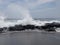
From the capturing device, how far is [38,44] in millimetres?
11672

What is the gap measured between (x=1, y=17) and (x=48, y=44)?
15.2 metres

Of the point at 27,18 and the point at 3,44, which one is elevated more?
the point at 27,18

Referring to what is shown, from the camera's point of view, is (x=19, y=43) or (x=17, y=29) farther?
(x=17, y=29)

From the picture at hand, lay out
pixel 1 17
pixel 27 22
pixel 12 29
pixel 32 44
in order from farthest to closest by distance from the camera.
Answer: pixel 1 17 < pixel 27 22 < pixel 12 29 < pixel 32 44

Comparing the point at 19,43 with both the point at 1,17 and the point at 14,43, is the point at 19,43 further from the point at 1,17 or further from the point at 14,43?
the point at 1,17

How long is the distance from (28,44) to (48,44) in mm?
1305

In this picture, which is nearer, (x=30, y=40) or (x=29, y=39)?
(x=30, y=40)

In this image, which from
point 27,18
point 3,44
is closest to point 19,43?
point 3,44

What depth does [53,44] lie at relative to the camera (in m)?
11.8

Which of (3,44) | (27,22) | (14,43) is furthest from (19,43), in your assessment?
(27,22)

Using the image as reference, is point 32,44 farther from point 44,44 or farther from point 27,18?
point 27,18

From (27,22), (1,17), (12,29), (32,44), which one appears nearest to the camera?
(32,44)

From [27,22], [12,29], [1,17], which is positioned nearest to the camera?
[12,29]

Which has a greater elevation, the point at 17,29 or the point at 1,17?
the point at 1,17
